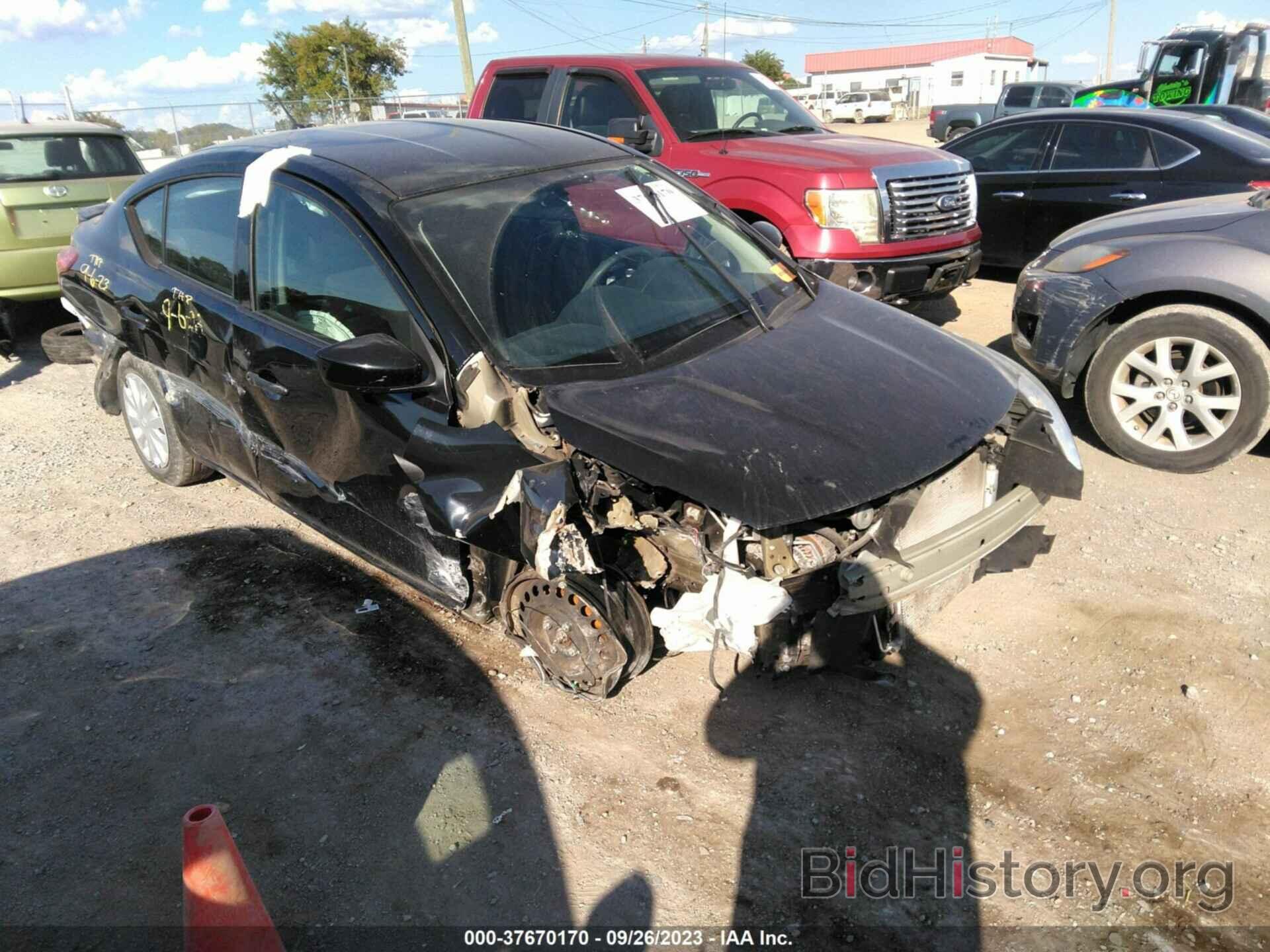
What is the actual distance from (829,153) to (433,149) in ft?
12.6

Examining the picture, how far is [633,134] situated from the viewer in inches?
255

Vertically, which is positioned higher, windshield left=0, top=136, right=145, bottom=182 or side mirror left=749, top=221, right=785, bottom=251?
windshield left=0, top=136, right=145, bottom=182

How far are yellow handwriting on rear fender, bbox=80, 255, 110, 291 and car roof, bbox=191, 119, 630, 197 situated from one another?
30.2 inches

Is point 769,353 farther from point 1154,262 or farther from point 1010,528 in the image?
point 1154,262

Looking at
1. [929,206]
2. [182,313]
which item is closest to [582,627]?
[182,313]

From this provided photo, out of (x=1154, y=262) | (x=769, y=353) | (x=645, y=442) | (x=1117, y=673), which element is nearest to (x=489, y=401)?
(x=645, y=442)

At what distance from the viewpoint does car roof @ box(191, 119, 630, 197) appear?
3.26 metres

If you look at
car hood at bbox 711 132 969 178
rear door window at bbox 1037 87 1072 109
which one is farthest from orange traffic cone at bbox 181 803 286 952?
rear door window at bbox 1037 87 1072 109

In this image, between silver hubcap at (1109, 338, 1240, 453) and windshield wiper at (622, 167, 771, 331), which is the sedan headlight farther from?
windshield wiper at (622, 167, 771, 331)

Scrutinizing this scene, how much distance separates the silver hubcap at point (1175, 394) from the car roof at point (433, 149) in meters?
2.99

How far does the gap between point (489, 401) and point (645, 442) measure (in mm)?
568

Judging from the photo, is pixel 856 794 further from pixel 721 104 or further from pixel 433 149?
pixel 721 104

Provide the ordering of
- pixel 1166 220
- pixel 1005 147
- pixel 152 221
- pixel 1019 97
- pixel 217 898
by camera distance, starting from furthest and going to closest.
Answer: pixel 1019 97
pixel 1005 147
pixel 1166 220
pixel 152 221
pixel 217 898

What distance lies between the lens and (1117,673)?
324 centimetres
